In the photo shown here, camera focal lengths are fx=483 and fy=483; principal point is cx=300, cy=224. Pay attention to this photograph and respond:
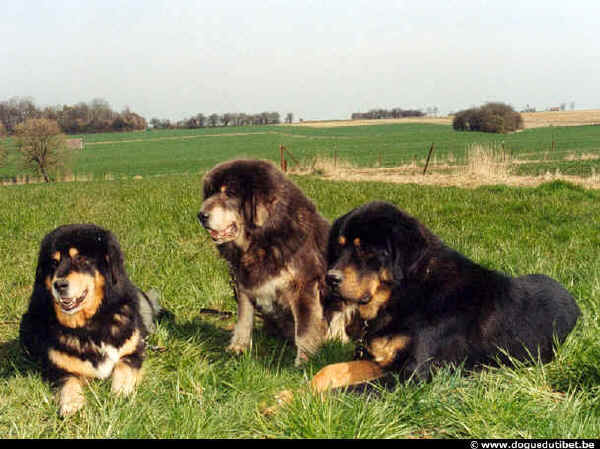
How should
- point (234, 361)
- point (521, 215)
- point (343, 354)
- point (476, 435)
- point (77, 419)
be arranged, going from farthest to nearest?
1. point (521, 215)
2. point (343, 354)
3. point (234, 361)
4. point (77, 419)
5. point (476, 435)

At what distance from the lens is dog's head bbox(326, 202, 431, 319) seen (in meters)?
3.49

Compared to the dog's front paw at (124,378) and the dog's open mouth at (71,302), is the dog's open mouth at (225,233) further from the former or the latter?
the dog's front paw at (124,378)

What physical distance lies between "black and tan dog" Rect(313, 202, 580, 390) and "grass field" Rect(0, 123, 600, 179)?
69.9ft

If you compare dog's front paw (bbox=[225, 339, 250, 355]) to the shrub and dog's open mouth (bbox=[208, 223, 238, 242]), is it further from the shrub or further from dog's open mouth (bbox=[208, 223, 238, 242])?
the shrub

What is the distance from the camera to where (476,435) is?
2832 mm

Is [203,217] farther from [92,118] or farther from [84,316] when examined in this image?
[92,118]

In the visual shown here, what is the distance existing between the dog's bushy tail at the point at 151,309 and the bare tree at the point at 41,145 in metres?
42.0

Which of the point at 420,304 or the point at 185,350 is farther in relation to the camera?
the point at 185,350

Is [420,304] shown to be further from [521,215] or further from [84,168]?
[84,168]

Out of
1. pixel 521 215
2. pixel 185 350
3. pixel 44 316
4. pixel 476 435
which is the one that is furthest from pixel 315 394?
pixel 521 215

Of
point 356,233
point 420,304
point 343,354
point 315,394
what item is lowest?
point 343,354

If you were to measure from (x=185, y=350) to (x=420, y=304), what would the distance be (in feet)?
7.59

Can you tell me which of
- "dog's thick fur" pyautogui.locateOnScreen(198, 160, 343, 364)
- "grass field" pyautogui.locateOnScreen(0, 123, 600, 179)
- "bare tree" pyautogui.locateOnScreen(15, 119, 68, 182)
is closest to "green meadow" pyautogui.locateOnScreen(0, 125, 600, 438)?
"dog's thick fur" pyautogui.locateOnScreen(198, 160, 343, 364)

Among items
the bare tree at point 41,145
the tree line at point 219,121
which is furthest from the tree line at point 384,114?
the bare tree at point 41,145
